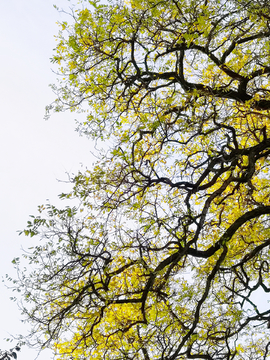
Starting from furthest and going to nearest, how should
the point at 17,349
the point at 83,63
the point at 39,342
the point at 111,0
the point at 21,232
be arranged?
the point at 83,63
the point at 111,0
the point at 39,342
the point at 21,232
the point at 17,349

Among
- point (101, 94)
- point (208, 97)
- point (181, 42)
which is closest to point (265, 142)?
point (208, 97)

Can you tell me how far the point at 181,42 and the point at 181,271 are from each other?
4.79 meters

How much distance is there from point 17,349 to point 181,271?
3692 mm

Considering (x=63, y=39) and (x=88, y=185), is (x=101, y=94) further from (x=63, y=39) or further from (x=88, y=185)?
(x=88, y=185)

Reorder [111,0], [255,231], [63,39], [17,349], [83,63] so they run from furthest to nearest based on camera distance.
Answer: [255,231] < [63,39] < [83,63] < [111,0] < [17,349]

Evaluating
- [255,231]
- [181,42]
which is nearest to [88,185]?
[181,42]

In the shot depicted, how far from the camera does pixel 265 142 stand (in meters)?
5.79

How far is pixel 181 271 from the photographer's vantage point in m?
6.75

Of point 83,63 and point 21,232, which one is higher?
point 83,63

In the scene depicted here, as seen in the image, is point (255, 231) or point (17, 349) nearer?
point (17, 349)

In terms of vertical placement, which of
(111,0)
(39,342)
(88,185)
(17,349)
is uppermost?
(111,0)

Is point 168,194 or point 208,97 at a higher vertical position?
point 208,97

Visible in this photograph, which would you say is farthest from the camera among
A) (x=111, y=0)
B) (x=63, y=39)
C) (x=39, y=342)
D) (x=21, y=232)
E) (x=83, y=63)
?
(x=63, y=39)

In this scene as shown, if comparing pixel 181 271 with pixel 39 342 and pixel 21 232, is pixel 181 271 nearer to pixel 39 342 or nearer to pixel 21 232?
pixel 39 342
